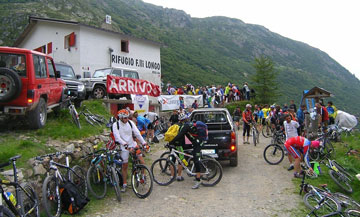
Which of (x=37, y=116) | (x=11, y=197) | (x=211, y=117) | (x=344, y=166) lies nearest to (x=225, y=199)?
(x=211, y=117)

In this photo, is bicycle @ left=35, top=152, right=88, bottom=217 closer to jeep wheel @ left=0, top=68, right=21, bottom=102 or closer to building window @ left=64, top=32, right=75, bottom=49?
jeep wheel @ left=0, top=68, right=21, bottom=102

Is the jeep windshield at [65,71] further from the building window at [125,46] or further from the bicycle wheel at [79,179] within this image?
the building window at [125,46]

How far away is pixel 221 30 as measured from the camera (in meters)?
165

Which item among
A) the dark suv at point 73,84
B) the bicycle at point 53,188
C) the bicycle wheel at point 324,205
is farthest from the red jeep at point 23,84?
the bicycle wheel at point 324,205

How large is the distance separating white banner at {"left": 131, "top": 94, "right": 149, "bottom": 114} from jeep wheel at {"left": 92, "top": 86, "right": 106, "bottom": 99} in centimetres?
156

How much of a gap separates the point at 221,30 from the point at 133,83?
158 m

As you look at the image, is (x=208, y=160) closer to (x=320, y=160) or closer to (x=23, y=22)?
(x=320, y=160)

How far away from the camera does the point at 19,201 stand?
4668 mm

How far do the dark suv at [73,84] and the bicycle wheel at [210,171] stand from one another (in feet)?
22.5

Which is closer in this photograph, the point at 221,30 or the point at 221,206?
the point at 221,206

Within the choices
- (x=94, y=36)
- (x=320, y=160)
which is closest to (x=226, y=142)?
(x=320, y=160)

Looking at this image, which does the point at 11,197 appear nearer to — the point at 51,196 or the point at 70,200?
the point at 51,196

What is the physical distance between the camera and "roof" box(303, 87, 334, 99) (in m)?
16.1

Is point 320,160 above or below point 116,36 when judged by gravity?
below
